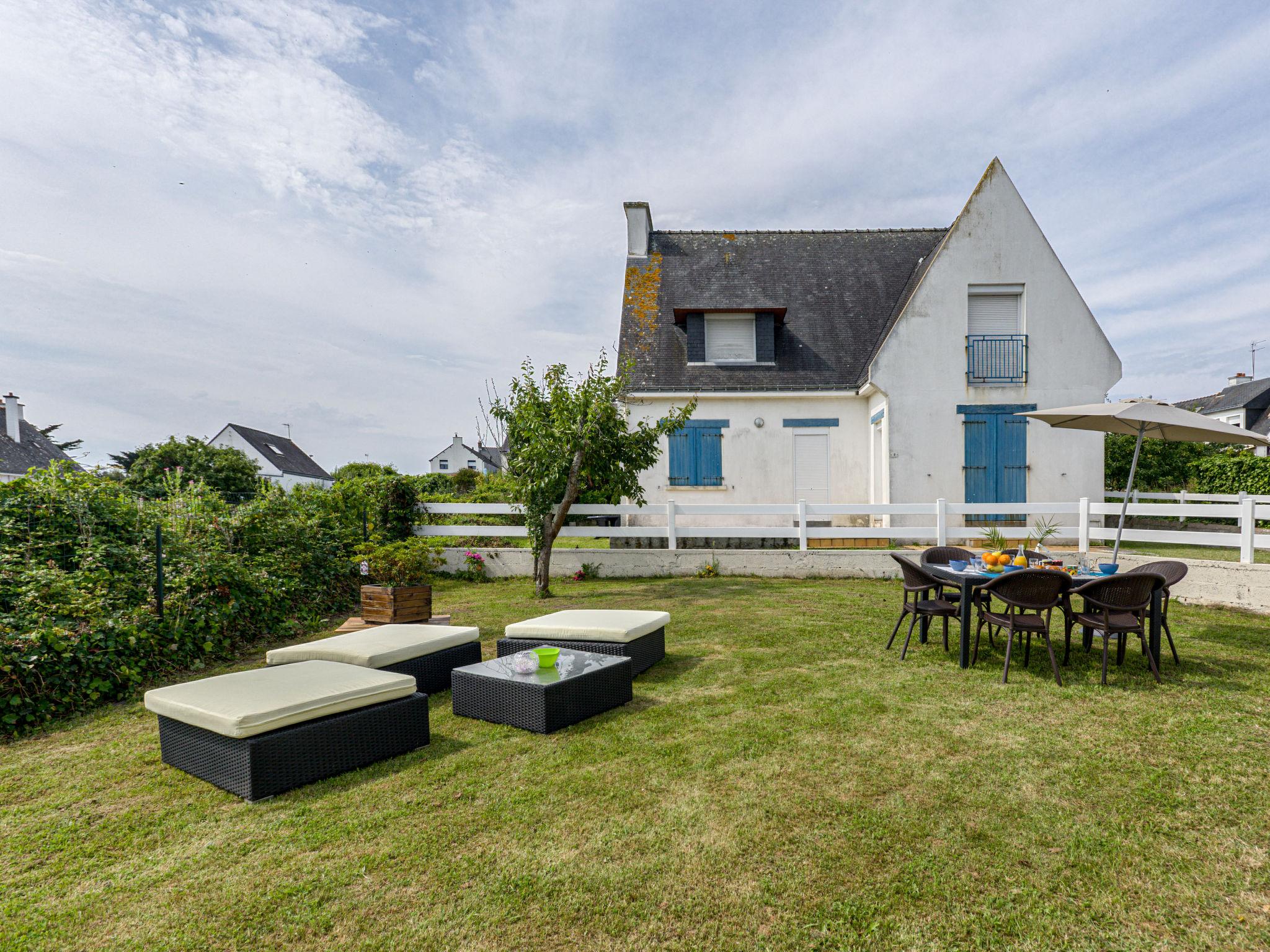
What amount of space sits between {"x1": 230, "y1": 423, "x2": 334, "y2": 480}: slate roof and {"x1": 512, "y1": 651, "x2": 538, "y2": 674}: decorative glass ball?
4369 centimetres

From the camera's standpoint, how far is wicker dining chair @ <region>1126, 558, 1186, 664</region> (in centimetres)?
532

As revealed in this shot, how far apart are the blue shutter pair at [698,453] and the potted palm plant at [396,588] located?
6.67 metres

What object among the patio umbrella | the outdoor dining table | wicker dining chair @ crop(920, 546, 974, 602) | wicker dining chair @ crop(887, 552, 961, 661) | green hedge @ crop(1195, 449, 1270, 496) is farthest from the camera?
green hedge @ crop(1195, 449, 1270, 496)

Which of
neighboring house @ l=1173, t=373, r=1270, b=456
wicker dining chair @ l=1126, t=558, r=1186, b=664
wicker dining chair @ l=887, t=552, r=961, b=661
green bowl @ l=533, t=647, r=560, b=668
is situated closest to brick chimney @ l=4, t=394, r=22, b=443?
green bowl @ l=533, t=647, r=560, b=668

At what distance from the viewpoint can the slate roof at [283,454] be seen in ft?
135

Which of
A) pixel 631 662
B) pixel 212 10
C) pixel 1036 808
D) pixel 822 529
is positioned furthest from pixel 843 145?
pixel 1036 808

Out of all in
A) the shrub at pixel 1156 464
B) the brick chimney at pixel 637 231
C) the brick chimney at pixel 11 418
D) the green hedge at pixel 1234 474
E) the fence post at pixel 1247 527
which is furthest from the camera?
the brick chimney at pixel 11 418

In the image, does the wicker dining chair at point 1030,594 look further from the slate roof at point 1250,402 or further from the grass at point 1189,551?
the slate roof at point 1250,402

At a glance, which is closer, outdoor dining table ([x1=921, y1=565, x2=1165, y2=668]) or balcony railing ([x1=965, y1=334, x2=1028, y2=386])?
outdoor dining table ([x1=921, y1=565, x2=1165, y2=668])

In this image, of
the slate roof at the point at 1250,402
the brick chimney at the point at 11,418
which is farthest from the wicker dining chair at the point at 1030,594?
the slate roof at the point at 1250,402

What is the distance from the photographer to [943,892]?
2.36 m

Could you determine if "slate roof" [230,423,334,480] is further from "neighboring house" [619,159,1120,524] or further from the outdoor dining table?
the outdoor dining table

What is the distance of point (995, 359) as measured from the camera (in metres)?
12.3

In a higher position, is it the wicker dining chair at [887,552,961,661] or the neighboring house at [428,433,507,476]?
the neighboring house at [428,433,507,476]
